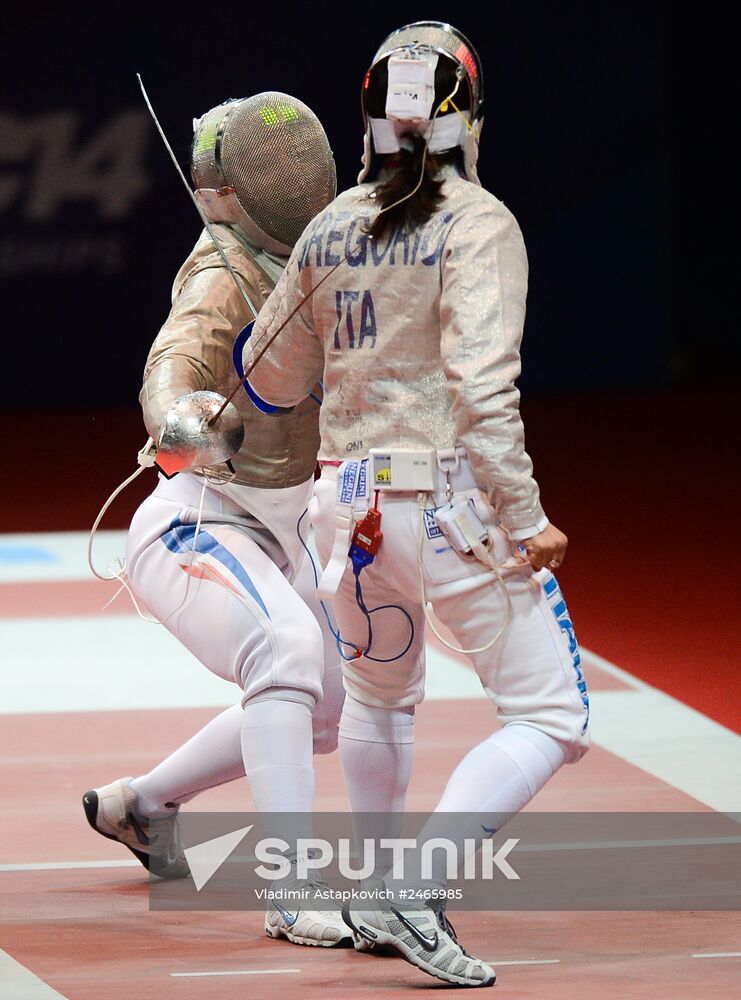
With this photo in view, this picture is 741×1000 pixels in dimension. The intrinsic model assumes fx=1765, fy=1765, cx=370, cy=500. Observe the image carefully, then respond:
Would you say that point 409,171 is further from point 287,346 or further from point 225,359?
point 225,359

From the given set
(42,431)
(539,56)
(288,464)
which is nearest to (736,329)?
(539,56)

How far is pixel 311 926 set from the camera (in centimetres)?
317

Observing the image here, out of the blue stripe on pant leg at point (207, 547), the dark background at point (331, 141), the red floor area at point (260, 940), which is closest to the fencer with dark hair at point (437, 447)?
the red floor area at point (260, 940)

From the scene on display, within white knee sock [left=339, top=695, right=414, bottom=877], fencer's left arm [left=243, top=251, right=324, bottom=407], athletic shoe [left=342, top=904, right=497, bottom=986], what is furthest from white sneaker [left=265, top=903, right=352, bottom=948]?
fencer's left arm [left=243, top=251, right=324, bottom=407]

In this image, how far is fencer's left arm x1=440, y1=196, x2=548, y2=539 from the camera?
2846mm

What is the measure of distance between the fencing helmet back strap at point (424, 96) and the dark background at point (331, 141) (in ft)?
30.3

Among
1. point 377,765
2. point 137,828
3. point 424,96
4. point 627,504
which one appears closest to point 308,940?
point 377,765

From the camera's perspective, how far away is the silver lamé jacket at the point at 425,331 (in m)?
2.86

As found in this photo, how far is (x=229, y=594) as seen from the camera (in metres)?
3.33

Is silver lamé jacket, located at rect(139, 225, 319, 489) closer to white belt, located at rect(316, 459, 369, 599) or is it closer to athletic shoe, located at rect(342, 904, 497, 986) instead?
→ white belt, located at rect(316, 459, 369, 599)

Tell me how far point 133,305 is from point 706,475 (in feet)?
15.1

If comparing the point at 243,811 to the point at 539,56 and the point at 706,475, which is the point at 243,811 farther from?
the point at 539,56

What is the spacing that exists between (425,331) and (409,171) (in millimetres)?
283

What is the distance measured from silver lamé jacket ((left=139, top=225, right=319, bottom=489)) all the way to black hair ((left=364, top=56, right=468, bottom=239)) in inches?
19.9
